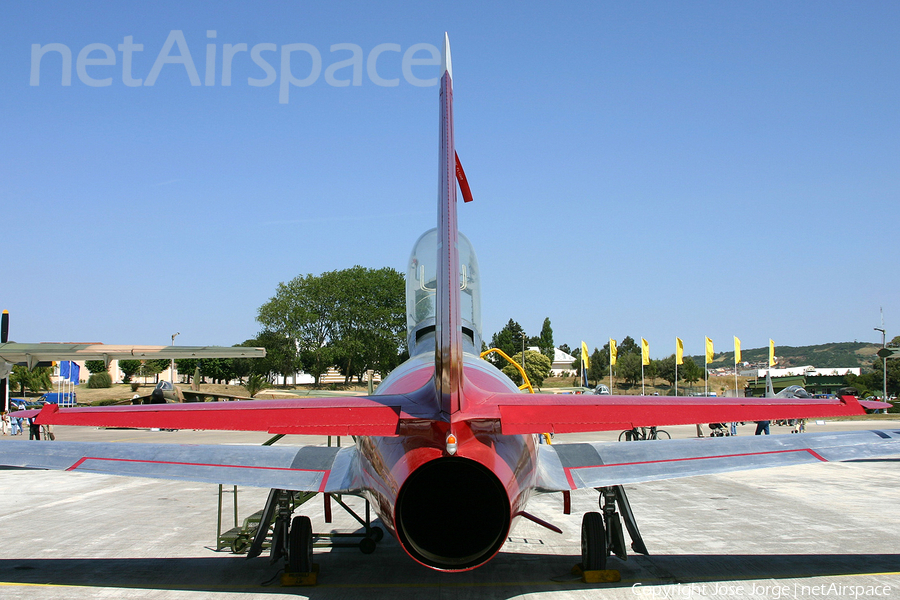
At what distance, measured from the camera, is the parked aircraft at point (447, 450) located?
4129 millimetres

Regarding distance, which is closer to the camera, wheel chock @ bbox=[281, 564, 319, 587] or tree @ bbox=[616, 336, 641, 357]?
wheel chock @ bbox=[281, 564, 319, 587]

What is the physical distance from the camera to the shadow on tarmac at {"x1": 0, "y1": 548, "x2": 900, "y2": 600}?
609cm

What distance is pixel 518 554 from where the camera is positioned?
24.2 feet

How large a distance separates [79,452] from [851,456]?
25.0ft

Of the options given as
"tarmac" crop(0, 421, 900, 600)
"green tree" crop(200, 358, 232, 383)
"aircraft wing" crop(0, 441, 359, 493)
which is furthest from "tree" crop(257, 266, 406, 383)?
"aircraft wing" crop(0, 441, 359, 493)

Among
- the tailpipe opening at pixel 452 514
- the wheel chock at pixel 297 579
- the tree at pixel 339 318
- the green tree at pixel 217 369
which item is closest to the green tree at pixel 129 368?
the green tree at pixel 217 369

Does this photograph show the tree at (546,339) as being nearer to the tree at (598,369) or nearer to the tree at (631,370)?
the tree at (598,369)

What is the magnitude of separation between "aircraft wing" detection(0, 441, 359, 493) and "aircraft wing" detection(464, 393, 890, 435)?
1941mm

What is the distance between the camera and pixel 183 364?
9369 centimetres

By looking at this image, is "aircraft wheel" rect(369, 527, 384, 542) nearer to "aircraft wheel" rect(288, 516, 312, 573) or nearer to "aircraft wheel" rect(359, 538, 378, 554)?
"aircraft wheel" rect(359, 538, 378, 554)

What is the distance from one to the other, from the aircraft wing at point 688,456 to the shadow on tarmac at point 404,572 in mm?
1178

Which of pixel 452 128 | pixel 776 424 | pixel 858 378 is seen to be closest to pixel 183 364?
pixel 776 424

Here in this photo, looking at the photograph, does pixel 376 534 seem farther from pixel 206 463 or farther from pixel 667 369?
pixel 667 369

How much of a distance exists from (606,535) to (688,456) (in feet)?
3.84
